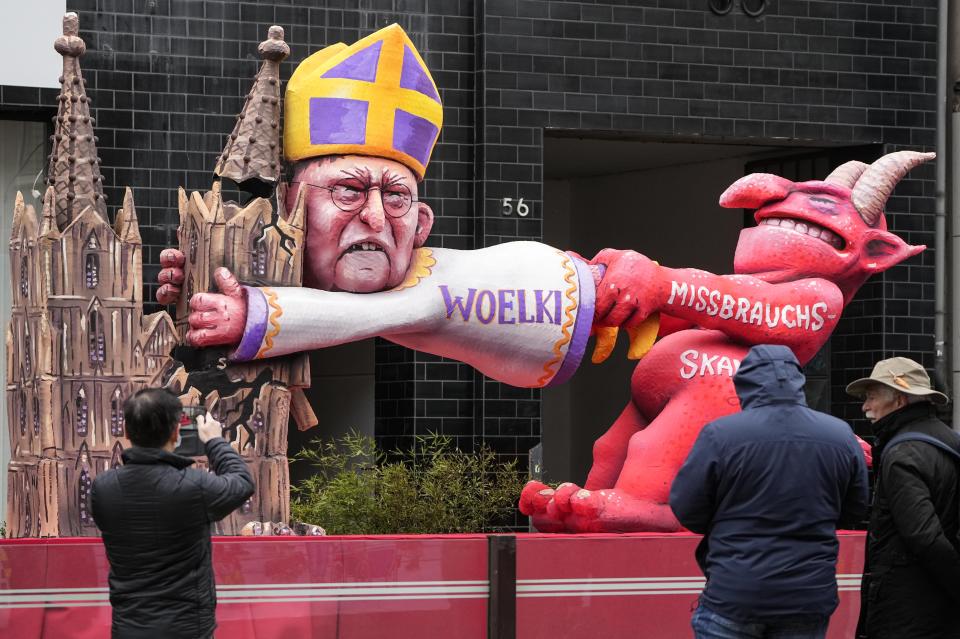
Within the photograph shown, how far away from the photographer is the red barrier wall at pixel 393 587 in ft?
18.8

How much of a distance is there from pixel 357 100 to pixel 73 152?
132 cm

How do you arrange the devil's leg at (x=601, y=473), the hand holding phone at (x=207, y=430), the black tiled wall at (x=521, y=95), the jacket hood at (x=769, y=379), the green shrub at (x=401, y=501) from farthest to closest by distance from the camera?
the black tiled wall at (x=521, y=95), the green shrub at (x=401, y=501), the devil's leg at (x=601, y=473), the hand holding phone at (x=207, y=430), the jacket hood at (x=769, y=379)

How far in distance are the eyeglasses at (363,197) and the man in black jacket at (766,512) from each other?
3120 mm

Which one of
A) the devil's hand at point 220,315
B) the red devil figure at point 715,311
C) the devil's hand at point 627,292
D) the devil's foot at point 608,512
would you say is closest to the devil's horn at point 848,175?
the red devil figure at point 715,311

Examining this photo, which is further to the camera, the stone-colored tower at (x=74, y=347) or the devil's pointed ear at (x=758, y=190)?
the devil's pointed ear at (x=758, y=190)

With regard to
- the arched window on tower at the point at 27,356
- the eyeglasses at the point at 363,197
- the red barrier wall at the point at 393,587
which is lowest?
the red barrier wall at the point at 393,587

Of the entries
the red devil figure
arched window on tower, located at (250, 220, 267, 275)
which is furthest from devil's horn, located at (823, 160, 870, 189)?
arched window on tower, located at (250, 220, 267, 275)

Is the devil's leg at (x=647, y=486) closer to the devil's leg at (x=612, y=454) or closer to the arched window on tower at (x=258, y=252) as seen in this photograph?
the devil's leg at (x=612, y=454)

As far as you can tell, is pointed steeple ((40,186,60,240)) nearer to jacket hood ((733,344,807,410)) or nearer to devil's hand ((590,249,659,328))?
devil's hand ((590,249,659,328))

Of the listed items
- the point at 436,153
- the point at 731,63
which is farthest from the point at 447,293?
the point at 731,63

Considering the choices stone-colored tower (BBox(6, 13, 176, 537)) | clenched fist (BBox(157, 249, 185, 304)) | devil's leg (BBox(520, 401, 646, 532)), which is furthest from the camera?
devil's leg (BBox(520, 401, 646, 532))

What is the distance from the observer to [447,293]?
24.0ft

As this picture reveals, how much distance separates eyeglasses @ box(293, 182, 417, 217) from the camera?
7.14 metres

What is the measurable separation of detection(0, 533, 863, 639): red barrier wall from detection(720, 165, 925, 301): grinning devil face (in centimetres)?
185
